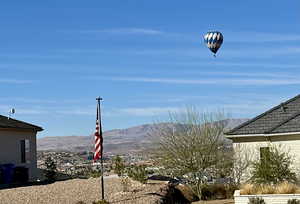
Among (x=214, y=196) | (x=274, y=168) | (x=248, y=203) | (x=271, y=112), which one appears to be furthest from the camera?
(x=271, y=112)

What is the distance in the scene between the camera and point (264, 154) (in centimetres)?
2898

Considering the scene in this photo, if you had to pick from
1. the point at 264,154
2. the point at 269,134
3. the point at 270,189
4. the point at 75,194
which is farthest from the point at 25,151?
the point at 270,189

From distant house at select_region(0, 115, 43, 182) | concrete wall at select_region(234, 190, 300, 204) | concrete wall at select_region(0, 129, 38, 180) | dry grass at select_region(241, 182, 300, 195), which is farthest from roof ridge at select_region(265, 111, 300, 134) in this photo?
concrete wall at select_region(0, 129, 38, 180)

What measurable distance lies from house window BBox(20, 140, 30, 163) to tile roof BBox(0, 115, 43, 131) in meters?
0.90

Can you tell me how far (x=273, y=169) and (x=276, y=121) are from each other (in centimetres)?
507

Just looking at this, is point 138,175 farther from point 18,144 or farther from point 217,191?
point 18,144

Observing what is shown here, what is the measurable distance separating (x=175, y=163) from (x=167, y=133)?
1.70m

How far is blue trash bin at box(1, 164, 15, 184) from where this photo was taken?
31.5m

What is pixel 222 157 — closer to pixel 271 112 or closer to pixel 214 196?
pixel 214 196

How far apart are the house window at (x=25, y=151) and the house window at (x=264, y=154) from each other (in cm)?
1402

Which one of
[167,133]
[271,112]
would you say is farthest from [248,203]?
[271,112]

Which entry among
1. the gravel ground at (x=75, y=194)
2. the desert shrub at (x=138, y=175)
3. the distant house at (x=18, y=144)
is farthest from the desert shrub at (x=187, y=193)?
the distant house at (x=18, y=144)

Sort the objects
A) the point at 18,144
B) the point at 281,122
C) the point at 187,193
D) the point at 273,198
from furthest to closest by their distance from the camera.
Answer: the point at 18,144 → the point at 281,122 → the point at 187,193 → the point at 273,198

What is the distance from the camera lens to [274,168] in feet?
88.7
